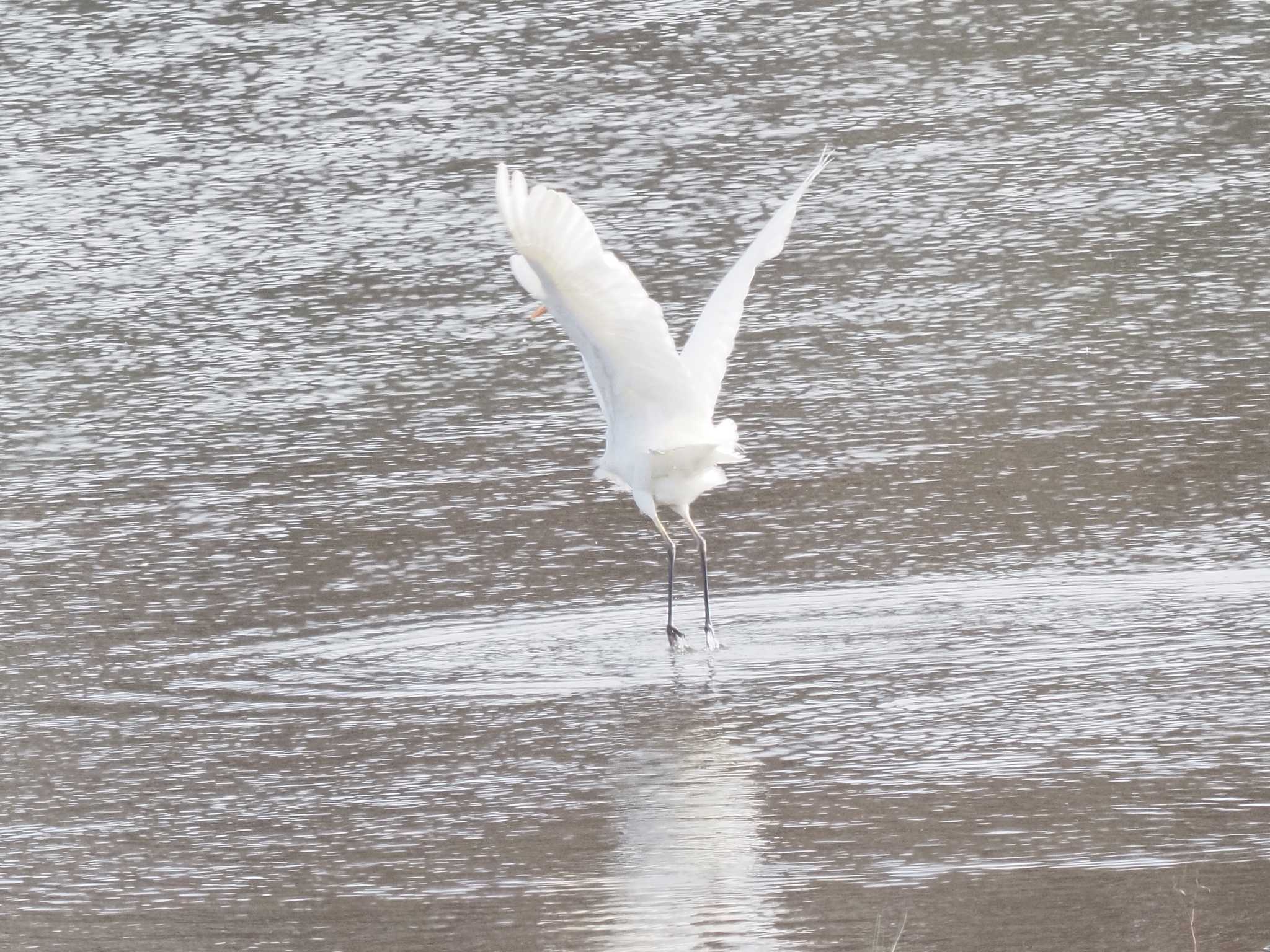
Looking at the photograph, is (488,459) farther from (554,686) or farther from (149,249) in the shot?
(149,249)

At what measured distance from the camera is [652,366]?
7.31m

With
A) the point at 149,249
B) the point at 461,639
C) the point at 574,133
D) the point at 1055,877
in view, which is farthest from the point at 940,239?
the point at 1055,877

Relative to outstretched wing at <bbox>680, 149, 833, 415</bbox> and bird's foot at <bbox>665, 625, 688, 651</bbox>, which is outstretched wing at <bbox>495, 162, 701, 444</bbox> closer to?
outstretched wing at <bbox>680, 149, 833, 415</bbox>

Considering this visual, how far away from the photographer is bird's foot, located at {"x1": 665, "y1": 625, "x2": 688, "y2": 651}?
7.27 meters

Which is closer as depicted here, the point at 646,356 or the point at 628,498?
the point at 646,356

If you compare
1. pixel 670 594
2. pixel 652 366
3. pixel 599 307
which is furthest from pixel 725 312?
pixel 670 594

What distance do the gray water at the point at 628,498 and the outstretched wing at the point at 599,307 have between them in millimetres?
661

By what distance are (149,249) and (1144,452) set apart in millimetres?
5601

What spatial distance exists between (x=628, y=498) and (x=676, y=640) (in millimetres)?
1541

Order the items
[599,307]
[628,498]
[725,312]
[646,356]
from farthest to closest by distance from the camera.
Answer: [628,498]
[725,312]
[646,356]
[599,307]

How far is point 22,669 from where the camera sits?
726cm

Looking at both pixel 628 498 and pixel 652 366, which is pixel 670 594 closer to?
pixel 652 366

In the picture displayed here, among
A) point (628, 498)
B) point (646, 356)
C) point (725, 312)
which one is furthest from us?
point (628, 498)

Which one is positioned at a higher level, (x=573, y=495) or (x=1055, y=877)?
(x=1055, y=877)
